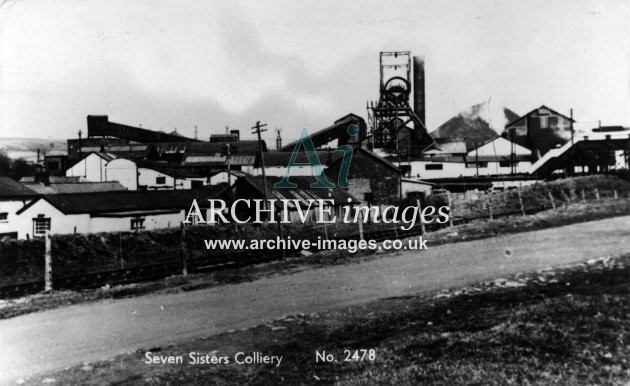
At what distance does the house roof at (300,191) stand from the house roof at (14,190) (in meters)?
9.31

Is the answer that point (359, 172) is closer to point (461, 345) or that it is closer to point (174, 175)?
point (174, 175)

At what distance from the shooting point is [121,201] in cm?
2359

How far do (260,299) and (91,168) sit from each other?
24.9 m

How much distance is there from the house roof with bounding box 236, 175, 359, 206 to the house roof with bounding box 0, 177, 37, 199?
366 inches

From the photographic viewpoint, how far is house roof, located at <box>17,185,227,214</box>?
22672 millimetres

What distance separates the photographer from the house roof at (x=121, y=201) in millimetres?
22672

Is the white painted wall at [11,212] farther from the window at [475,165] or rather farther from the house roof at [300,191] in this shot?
the window at [475,165]

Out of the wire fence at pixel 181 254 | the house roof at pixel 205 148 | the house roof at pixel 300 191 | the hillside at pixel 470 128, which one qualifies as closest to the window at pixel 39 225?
the wire fence at pixel 181 254

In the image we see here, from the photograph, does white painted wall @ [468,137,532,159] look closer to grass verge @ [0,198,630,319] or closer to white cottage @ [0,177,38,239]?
grass verge @ [0,198,630,319]

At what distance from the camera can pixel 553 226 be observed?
18.5 m

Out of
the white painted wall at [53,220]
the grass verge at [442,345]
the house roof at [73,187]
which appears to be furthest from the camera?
the house roof at [73,187]

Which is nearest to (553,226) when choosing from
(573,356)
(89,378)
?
(573,356)

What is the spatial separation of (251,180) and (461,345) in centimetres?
1723

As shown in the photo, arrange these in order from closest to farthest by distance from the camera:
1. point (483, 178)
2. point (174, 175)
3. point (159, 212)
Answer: point (159, 212) < point (174, 175) < point (483, 178)
